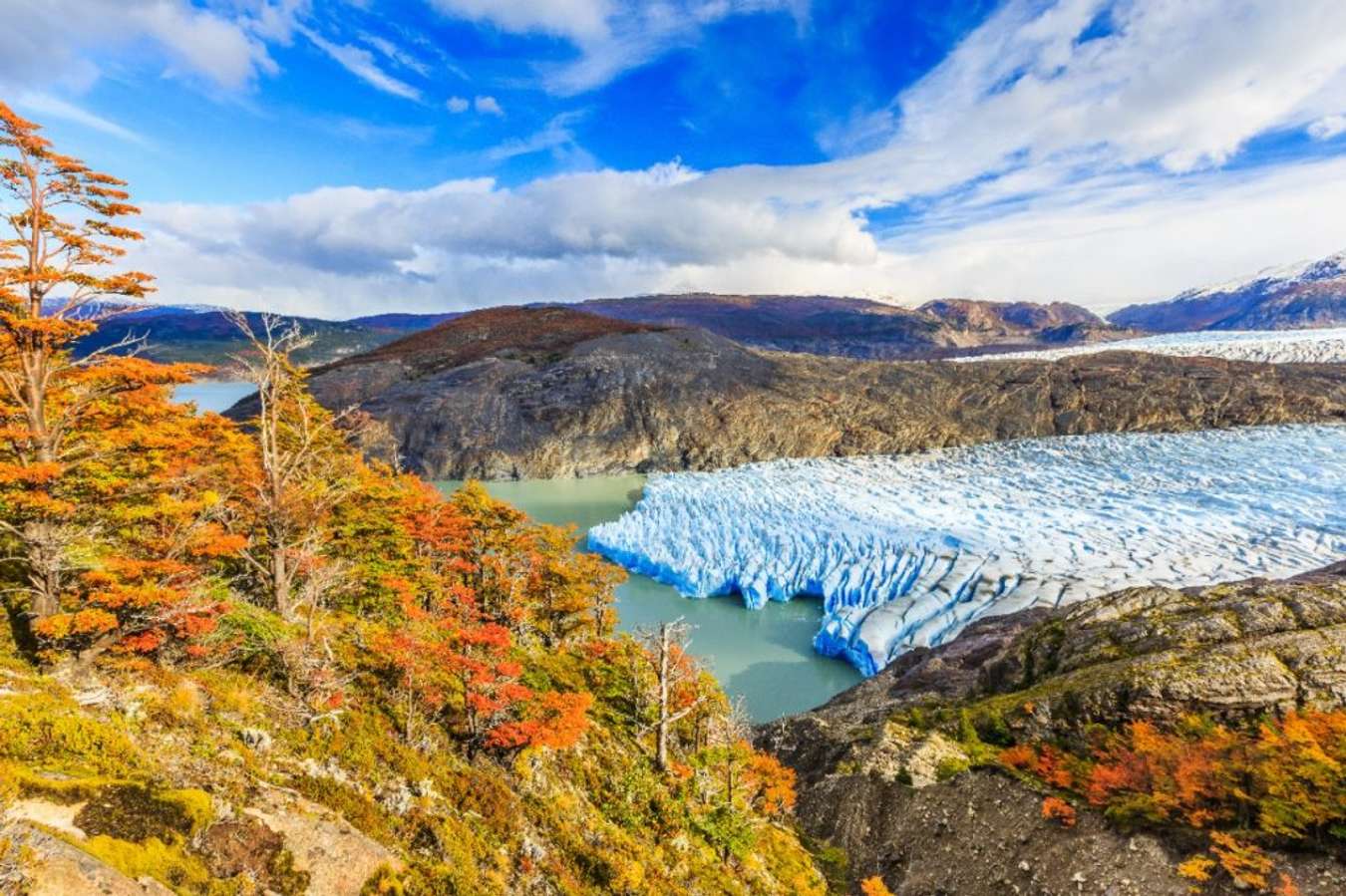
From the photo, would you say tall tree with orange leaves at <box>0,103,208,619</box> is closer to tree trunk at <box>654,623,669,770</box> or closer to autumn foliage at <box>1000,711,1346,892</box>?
tree trunk at <box>654,623,669,770</box>

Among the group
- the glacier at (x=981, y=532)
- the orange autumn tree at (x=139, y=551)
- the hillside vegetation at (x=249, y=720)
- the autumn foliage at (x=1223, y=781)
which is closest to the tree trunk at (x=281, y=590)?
the hillside vegetation at (x=249, y=720)

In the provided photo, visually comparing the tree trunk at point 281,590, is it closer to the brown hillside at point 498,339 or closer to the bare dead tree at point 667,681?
the bare dead tree at point 667,681

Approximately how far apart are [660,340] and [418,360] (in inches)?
1358

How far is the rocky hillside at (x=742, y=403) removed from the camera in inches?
2562

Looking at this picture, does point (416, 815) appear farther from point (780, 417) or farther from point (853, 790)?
point (780, 417)

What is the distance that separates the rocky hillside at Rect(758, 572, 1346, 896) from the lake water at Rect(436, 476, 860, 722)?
5076mm

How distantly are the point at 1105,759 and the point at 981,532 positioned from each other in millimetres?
21489

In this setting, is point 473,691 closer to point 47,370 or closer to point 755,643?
point 47,370

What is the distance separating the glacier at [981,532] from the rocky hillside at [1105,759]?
1006cm

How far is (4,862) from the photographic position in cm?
443

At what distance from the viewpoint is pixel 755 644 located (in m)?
26.1

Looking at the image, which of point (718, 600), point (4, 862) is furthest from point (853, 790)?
point (718, 600)

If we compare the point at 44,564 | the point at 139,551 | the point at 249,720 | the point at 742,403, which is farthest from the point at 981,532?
the point at 742,403

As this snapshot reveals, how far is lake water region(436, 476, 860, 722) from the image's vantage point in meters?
22.5
